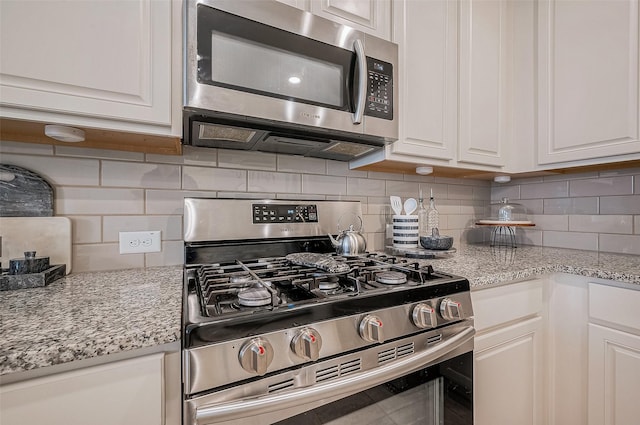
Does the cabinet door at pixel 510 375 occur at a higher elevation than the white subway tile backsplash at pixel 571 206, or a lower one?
lower

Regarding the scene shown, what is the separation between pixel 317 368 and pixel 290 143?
2.77 ft

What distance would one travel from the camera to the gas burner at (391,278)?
2.77ft

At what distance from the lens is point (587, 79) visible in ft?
4.47

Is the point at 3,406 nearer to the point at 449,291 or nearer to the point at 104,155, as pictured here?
the point at 104,155

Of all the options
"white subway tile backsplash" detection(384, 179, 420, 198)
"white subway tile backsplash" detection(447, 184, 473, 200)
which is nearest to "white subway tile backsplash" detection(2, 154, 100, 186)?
"white subway tile backsplash" detection(384, 179, 420, 198)

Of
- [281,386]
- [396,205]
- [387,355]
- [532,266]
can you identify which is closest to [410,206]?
[396,205]

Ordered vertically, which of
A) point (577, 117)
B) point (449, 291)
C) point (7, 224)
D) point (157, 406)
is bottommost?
point (157, 406)

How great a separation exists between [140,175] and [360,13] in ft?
3.55

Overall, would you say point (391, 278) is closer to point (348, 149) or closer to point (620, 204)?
point (348, 149)

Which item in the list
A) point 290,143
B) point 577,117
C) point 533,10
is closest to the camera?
point 290,143

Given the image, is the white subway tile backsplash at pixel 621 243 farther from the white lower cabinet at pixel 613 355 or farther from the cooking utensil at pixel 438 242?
the cooking utensil at pixel 438 242

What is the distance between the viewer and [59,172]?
98 cm

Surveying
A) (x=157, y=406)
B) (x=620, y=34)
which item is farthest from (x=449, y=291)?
(x=620, y=34)

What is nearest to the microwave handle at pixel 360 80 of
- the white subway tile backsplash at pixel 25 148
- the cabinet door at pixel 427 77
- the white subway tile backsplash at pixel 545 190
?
the cabinet door at pixel 427 77
